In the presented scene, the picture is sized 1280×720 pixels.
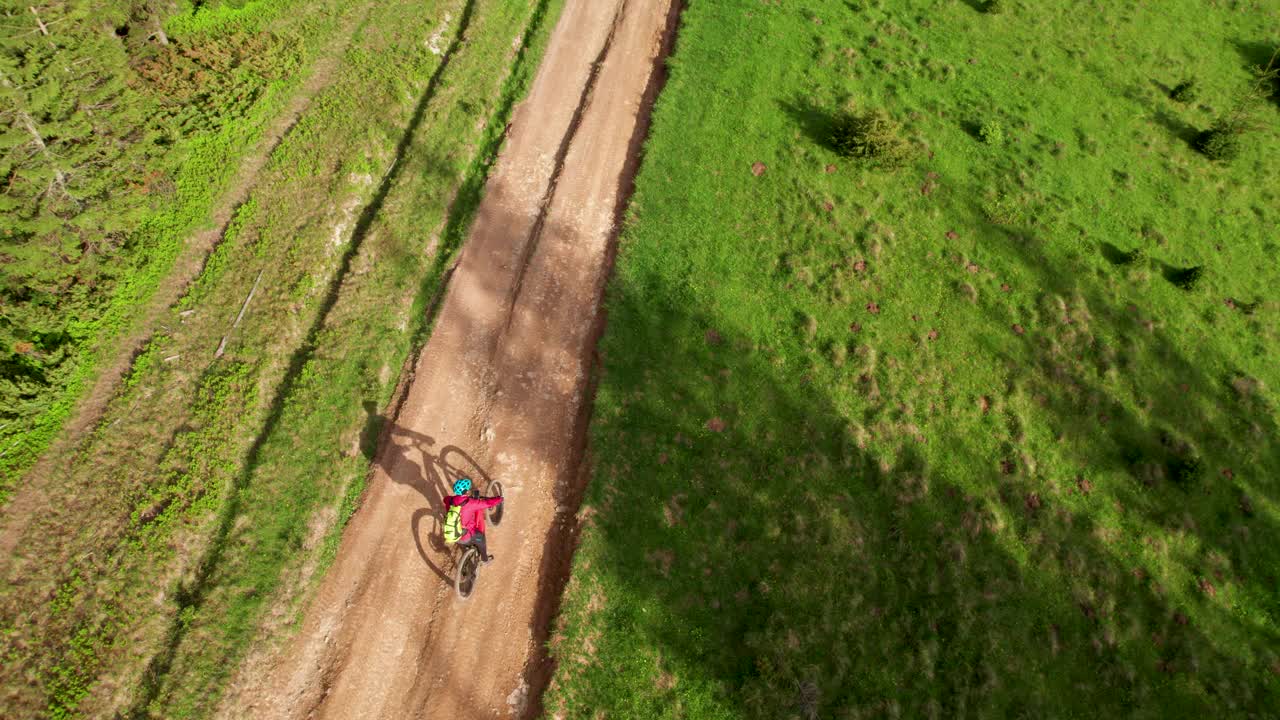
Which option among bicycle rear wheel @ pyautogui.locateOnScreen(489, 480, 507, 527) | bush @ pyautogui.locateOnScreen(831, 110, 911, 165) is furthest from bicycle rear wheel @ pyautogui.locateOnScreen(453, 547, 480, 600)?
bush @ pyautogui.locateOnScreen(831, 110, 911, 165)

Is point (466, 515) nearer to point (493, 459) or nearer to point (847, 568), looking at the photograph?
point (493, 459)

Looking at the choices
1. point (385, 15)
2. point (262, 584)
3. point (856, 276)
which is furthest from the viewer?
point (385, 15)

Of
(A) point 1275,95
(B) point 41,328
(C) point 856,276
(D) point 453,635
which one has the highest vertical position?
(A) point 1275,95

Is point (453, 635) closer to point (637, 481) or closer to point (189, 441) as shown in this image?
point (637, 481)

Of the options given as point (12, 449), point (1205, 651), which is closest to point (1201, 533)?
point (1205, 651)

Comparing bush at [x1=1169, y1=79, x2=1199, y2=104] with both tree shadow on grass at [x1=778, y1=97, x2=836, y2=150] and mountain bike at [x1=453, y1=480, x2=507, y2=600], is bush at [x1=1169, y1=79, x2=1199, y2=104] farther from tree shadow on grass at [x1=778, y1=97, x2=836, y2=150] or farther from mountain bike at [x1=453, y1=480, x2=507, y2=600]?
mountain bike at [x1=453, y1=480, x2=507, y2=600]

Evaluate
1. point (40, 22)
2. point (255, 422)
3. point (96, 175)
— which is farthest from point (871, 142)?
point (40, 22)
